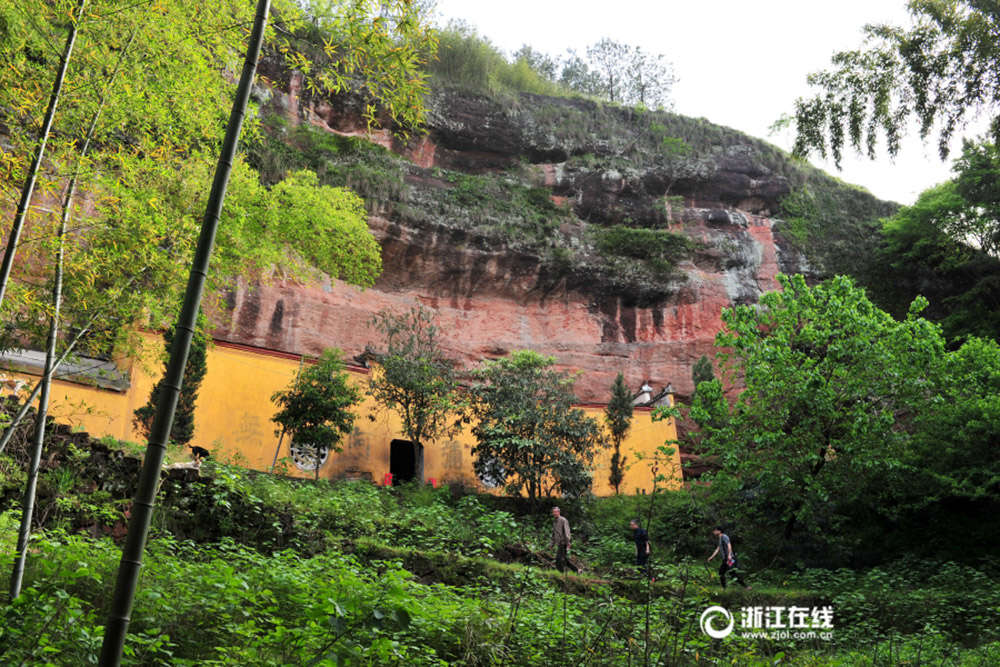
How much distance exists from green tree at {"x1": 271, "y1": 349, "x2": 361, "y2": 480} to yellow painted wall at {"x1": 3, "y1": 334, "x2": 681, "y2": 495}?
A: 1.35 meters

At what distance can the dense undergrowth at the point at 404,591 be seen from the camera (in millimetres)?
3795

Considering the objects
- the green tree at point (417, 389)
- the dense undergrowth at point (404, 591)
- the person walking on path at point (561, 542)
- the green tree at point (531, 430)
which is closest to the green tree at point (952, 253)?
the green tree at point (531, 430)

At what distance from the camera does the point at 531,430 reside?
16.8m

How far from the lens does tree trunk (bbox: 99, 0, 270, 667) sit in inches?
95.8

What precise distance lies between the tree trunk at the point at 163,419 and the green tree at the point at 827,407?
39.7 ft

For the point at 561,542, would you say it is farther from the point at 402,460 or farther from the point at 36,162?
the point at 402,460

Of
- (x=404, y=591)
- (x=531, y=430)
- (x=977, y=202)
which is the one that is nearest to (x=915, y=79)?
(x=404, y=591)

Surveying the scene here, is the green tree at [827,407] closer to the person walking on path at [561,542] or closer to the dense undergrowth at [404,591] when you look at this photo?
the dense undergrowth at [404,591]

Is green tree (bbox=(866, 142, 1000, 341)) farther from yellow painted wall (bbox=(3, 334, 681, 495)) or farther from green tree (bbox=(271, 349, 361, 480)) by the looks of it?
green tree (bbox=(271, 349, 361, 480))

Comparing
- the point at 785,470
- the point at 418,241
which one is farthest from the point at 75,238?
the point at 418,241

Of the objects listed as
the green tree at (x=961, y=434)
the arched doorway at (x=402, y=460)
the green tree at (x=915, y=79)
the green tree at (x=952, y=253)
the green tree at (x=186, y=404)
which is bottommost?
the arched doorway at (x=402, y=460)

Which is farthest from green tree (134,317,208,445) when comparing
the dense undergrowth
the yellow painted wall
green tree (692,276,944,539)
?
green tree (692,276,944,539)

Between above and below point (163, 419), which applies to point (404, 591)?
below

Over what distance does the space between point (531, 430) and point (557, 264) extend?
10.3m
